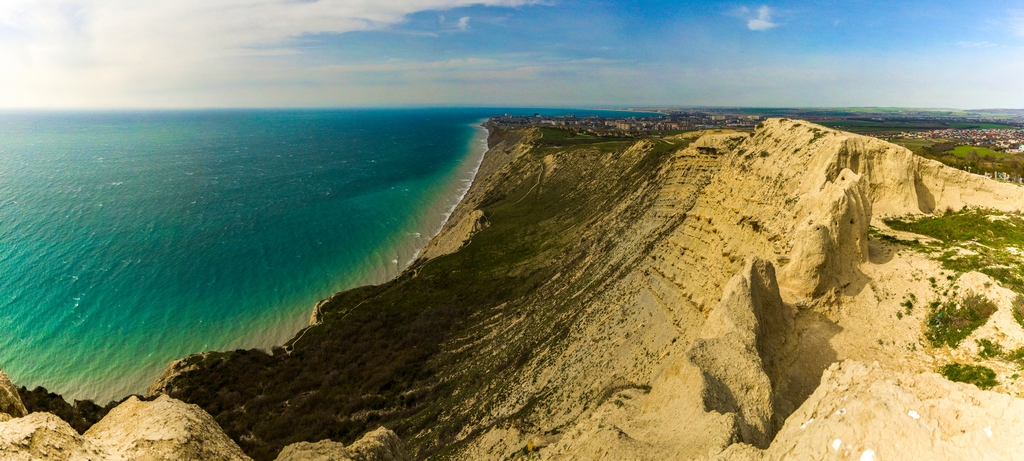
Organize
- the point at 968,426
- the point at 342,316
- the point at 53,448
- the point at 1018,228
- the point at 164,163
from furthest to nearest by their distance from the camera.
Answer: the point at 164,163 → the point at 342,316 → the point at 1018,228 → the point at 53,448 → the point at 968,426

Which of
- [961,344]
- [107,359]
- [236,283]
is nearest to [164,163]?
[236,283]

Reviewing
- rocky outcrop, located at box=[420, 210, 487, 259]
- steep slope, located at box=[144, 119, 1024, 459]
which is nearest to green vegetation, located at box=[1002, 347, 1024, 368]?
steep slope, located at box=[144, 119, 1024, 459]

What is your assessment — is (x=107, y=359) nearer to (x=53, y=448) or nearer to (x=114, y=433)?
(x=114, y=433)

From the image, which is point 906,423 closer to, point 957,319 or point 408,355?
point 957,319

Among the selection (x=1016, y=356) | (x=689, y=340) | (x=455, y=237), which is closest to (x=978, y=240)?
(x=1016, y=356)

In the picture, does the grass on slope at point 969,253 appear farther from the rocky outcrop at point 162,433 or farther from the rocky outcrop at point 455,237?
the rocky outcrop at point 455,237

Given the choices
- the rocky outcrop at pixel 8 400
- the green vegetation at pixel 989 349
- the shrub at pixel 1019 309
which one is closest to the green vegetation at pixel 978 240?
the shrub at pixel 1019 309

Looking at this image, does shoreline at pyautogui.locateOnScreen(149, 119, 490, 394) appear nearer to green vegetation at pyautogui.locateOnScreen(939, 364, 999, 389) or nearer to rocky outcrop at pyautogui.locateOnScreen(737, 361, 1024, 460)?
rocky outcrop at pyautogui.locateOnScreen(737, 361, 1024, 460)
